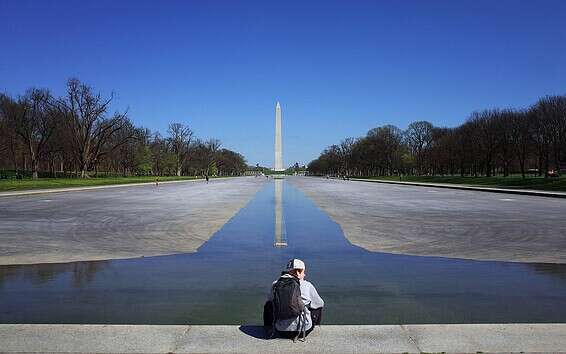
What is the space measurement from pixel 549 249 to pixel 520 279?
3939 millimetres

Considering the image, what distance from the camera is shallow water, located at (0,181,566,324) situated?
706 centimetres

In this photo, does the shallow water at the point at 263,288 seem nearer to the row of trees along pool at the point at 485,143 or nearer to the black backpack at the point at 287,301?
the black backpack at the point at 287,301

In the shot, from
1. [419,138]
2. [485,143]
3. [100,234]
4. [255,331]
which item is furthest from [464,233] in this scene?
[419,138]

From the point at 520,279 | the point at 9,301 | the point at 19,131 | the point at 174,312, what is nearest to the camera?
the point at 174,312

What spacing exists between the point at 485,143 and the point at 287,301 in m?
89.6

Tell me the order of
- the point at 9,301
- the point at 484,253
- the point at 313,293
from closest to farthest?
the point at 313,293 < the point at 9,301 < the point at 484,253

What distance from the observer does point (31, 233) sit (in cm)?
1572

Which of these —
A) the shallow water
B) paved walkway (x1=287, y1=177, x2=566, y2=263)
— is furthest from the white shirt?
paved walkway (x1=287, y1=177, x2=566, y2=263)

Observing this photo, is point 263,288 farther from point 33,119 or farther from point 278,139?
point 278,139

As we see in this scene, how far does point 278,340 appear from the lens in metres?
5.82

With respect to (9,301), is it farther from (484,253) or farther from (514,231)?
(514,231)

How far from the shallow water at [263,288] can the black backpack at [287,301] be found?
1.13 m

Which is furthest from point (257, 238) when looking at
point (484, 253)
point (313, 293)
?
point (313, 293)

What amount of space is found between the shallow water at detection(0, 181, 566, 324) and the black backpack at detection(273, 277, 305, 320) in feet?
3.69
